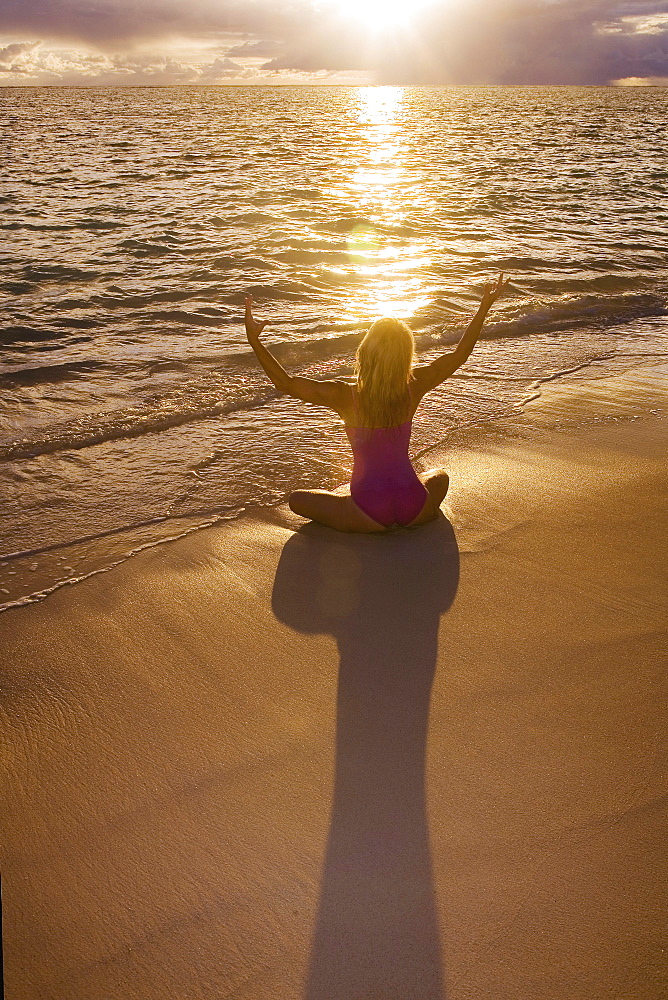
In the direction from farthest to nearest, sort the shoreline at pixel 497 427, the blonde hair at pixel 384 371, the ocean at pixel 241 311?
the ocean at pixel 241 311 < the shoreline at pixel 497 427 < the blonde hair at pixel 384 371

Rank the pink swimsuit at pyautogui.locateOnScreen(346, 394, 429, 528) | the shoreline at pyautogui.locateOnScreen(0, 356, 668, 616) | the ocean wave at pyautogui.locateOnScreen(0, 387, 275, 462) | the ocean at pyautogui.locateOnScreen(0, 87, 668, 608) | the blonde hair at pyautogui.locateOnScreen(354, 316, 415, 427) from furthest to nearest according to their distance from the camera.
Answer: the ocean wave at pyautogui.locateOnScreen(0, 387, 275, 462), the ocean at pyautogui.locateOnScreen(0, 87, 668, 608), the pink swimsuit at pyautogui.locateOnScreen(346, 394, 429, 528), the shoreline at pyautogui.locateOnScreen(0, 356, 668, 616), the blonde hair at pyautogui.locateOnScreen(354, 316, 415, 427)

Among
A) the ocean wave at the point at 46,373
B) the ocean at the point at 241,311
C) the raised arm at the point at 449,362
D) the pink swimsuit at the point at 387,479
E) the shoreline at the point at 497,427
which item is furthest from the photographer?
the ocean wave at the point at 46,373

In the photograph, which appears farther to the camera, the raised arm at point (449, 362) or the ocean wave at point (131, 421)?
the ocean wave at point (131, 421)

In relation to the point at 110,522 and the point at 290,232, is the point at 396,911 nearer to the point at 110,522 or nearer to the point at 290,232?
the point at 110,522

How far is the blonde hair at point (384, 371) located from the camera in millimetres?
4219

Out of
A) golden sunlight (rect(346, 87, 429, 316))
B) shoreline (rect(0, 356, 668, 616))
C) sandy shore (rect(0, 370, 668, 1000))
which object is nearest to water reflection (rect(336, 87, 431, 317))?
golden sunlight (rect(346, 87, 429, 316))

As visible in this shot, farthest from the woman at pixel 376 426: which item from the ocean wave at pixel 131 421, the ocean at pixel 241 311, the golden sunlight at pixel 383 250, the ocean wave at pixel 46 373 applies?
the golden sunlight at pixel 383 250

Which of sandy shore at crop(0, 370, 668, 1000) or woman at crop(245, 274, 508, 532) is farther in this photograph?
woman at crop(245, 274, 508, 532)

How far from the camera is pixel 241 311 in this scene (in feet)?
32.5

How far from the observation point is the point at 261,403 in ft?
22.5

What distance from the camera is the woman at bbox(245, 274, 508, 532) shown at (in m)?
4.29

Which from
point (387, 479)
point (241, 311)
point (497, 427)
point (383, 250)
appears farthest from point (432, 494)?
point (383, 250)

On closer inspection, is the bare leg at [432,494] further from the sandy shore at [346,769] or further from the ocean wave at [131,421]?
the ocean wave at [131,421]

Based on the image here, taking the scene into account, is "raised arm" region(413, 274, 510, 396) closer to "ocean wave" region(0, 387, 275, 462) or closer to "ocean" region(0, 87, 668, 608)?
"ocean" region(0, 87, 668, 608)
